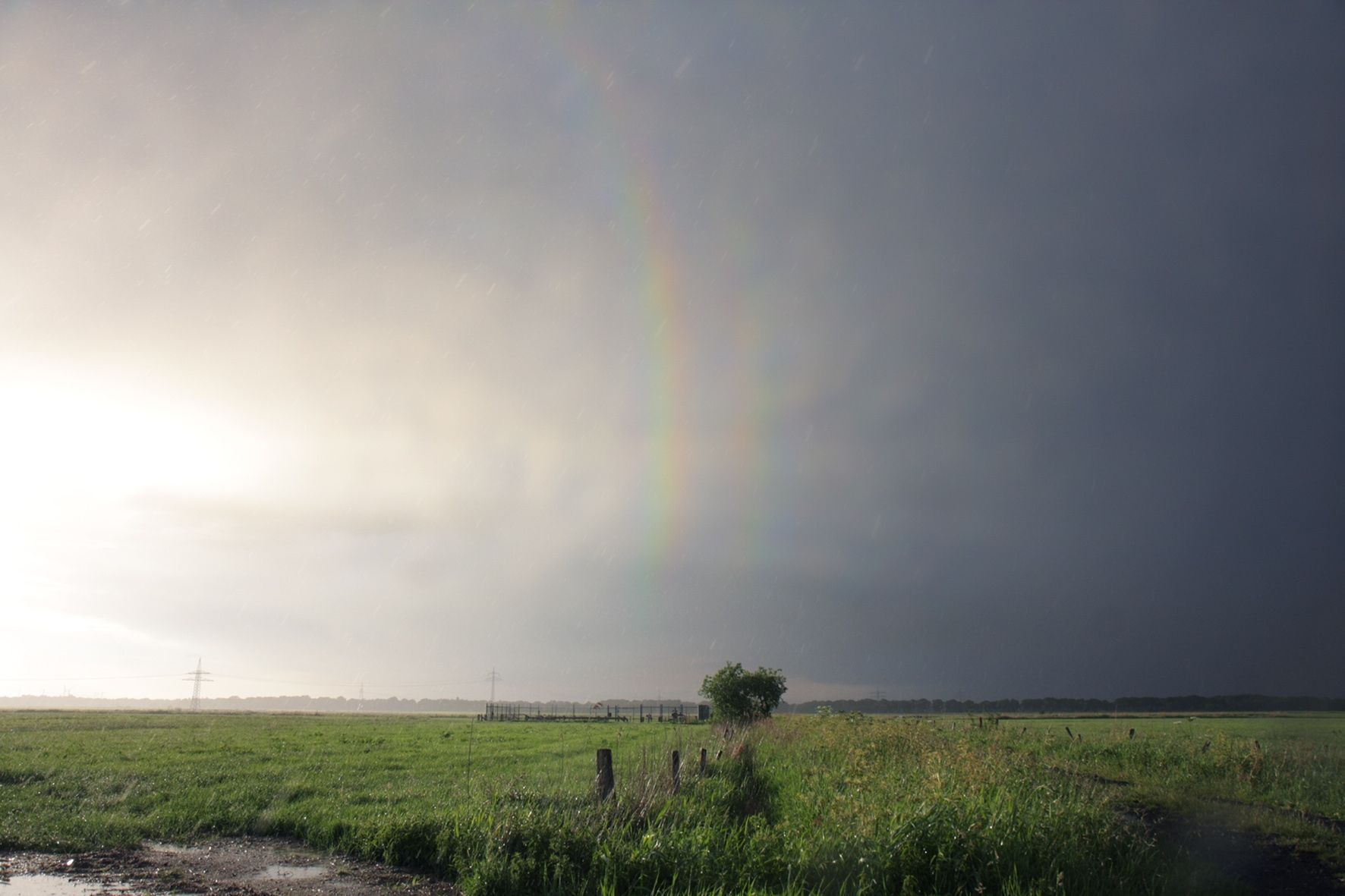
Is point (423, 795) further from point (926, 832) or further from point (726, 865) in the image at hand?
point (926, 832)

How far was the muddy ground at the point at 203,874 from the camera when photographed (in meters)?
10.6

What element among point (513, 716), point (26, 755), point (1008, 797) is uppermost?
point (1008, 797)

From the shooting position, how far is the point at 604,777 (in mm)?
12570

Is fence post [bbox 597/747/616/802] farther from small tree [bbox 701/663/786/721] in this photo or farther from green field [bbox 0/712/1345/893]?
small tree [bbox 701/663/786/721]

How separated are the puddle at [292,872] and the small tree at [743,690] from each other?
193 feet

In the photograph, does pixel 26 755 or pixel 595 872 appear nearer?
pixel 595 872

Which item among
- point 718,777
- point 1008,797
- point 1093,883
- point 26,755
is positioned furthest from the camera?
point 26,755

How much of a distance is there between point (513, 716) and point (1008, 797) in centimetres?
9507

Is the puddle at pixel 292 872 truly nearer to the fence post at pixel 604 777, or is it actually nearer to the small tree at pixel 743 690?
the fence post at pixel 604 777

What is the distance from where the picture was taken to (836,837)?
10.8 m

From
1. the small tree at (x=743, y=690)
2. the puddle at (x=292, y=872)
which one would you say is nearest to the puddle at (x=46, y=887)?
the puddle at (x=292, y=872)

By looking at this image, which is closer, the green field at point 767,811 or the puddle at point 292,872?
the green field at point 767,811

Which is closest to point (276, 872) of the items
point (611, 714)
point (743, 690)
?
point (743, 690)

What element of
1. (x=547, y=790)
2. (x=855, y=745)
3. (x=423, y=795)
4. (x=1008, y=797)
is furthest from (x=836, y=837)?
(x=423, y=795)
